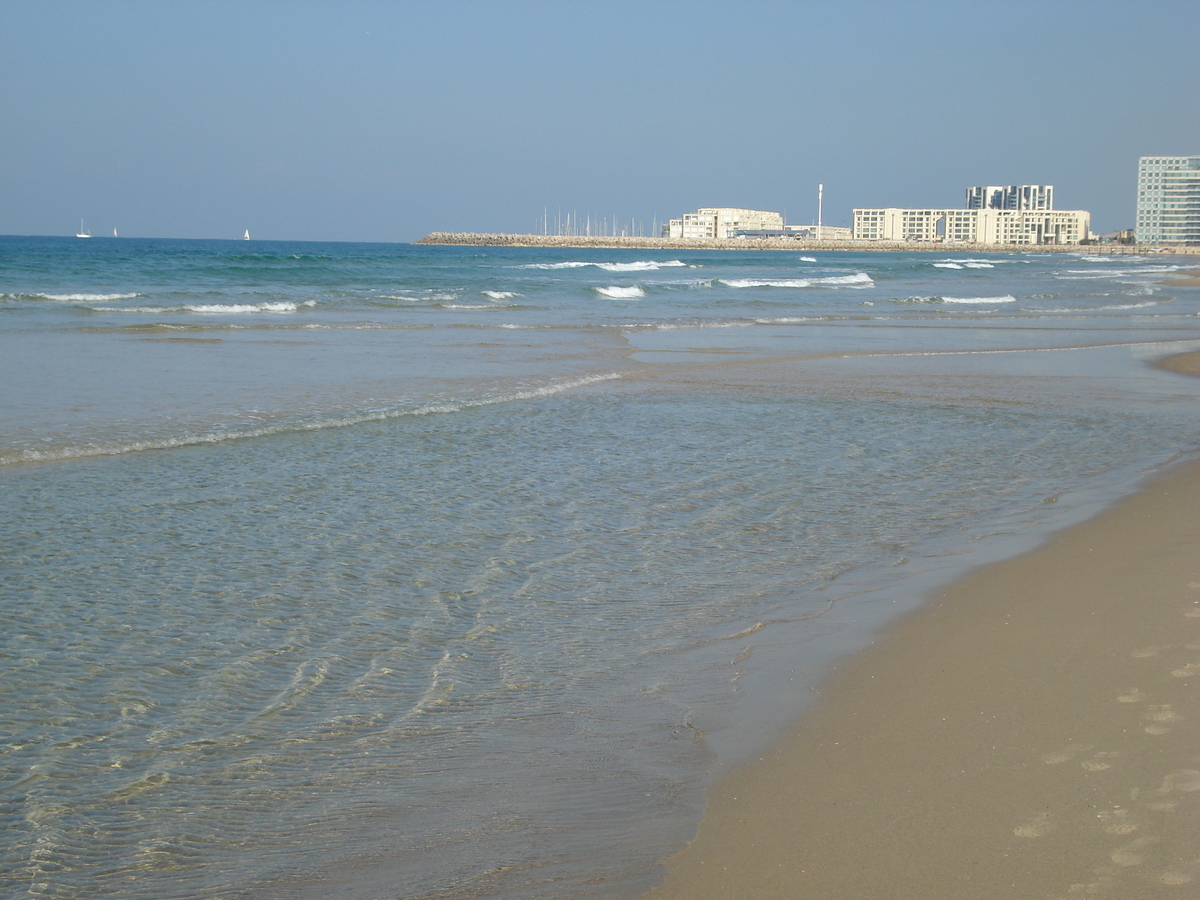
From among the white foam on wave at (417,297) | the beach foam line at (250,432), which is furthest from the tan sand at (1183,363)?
the white foam on wave at (417,297)

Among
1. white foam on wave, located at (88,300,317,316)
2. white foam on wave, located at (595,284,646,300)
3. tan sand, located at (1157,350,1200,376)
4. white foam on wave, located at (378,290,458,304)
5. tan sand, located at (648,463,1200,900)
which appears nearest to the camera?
tan sand, located at (648,463,1200,900)

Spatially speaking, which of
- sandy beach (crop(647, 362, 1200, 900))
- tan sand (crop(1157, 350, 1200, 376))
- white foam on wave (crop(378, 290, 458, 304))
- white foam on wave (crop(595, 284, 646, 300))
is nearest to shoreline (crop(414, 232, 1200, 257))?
white foam on wave (crop(595, 284, 646, 300))

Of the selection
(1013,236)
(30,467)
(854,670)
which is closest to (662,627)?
(854,670)

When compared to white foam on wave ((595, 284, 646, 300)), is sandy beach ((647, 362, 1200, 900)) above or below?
below

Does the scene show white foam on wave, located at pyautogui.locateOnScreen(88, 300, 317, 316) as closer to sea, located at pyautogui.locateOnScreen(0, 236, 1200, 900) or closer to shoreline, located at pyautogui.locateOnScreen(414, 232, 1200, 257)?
sea, located at pyautogui.locateOnScreen(0, 236, 1200, 900)

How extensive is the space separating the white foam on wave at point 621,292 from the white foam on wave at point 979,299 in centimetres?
1072

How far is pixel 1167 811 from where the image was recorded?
2871 mm

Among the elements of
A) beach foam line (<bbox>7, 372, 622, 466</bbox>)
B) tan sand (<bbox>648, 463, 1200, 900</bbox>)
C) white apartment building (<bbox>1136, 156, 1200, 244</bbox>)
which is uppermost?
white apartment building (<bbox>1136, 156, 1200, 244</bbox>)

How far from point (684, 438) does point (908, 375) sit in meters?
6.32

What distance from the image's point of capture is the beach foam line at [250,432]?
8.09 metres

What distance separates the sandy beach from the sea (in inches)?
8.6

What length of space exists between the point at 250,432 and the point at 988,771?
24.5ft

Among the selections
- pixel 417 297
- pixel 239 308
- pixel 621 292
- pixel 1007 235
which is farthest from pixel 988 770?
pixel 1007 235

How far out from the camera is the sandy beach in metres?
2.64
